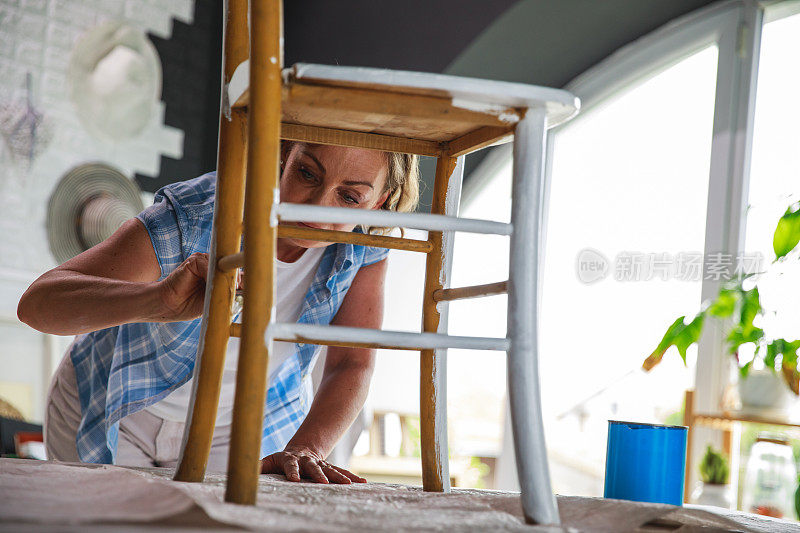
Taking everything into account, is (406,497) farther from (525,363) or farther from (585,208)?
(585,208)

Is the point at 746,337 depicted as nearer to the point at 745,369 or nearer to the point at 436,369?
the point at 745,369

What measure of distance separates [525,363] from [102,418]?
104 centimetres

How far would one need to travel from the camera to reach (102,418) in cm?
156

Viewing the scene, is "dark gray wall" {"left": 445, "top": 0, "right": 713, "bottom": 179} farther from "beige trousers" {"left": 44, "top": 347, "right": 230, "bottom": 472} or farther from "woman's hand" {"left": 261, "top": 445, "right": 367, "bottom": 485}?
"woman's hand" {"left": 261, "top": 445, "right": 367, "bottom": 485}

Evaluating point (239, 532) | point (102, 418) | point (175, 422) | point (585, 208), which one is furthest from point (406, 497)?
point (585, 208)

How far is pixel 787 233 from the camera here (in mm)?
2328

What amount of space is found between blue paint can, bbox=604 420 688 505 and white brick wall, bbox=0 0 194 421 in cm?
354

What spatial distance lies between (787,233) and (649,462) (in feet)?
5.18

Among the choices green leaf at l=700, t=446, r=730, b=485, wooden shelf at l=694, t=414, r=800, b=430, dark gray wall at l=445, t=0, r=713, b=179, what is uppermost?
dark gray wall at l=445, t=0, r=713, b=179

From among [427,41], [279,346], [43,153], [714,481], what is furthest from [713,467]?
[43,153]

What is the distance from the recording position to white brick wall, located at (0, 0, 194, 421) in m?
3.92

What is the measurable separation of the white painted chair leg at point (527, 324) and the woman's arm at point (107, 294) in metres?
0.44

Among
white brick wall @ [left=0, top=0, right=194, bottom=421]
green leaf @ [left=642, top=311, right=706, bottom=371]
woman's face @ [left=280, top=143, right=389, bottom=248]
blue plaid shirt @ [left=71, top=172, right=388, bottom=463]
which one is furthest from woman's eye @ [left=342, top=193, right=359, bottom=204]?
white brick wall @ [left=0, top=0, right=194, bottom=421]

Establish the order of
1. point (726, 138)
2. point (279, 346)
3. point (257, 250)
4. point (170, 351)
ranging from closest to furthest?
point (257, 250), point (170, 351), point (279, 346), point (726, 138)
